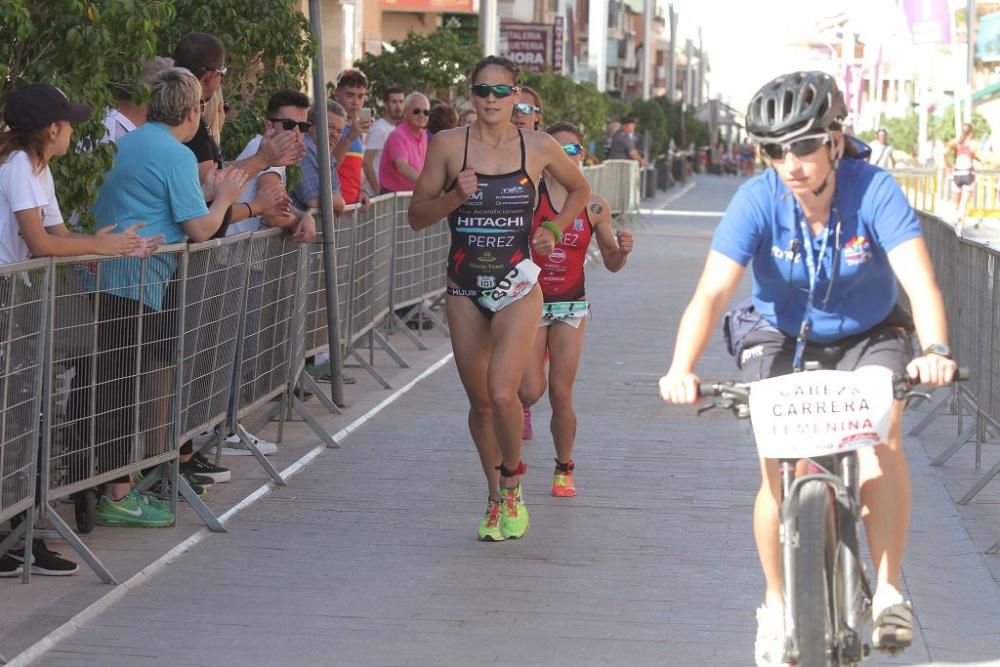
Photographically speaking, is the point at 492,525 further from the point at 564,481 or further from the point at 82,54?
the point at 82,54

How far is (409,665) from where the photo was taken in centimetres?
593

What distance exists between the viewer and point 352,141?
13.2 meters

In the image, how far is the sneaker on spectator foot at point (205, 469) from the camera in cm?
893

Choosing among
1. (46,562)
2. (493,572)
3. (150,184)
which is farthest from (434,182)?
(46,562)

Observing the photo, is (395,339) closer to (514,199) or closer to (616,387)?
(616,387)

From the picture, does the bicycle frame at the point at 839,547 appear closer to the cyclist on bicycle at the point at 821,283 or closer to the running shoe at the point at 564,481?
the cyclist on bicycle at the point at 821,283

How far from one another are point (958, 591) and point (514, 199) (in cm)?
236

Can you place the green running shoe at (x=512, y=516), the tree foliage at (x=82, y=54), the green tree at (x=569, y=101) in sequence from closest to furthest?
the tree foliage at (x=82, y=54), the green running shoe at (x=512, y=516), the green tree at (x=569, y=101)

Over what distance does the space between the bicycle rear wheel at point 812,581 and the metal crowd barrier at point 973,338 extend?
122 inches

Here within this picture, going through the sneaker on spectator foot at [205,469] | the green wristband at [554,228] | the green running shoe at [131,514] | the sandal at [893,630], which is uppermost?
the green wristband at [554,228]

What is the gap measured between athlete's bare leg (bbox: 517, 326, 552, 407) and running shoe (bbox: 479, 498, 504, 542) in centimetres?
124

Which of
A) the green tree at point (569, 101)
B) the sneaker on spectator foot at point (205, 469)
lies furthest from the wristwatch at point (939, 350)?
the green tree at point (569, 101)

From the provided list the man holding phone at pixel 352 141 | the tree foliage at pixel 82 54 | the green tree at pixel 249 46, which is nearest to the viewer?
the tree foliage at pixel 82 54

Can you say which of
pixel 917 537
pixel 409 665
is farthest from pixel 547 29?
pixel 409 665
